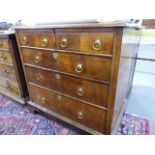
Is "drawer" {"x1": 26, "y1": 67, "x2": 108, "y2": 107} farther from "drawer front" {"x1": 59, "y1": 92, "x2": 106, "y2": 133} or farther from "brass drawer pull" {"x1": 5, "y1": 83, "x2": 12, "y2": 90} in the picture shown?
"brass drawer pull" {"x1": 5, "y1": 83, "x2": 12, "y2": 90}

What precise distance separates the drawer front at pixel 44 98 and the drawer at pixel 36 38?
1.45 feet

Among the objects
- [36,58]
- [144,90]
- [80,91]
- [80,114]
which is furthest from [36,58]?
[144,90]

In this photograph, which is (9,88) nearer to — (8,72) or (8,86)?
(8,86)

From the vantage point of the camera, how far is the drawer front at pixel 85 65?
2.85 ft

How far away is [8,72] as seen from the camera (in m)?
1.62

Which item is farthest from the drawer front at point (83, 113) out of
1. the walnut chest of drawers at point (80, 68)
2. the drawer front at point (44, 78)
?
the drawer front at point (44, 78)

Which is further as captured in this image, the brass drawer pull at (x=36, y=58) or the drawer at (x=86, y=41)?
the brass drawer pull at (x=36, y=58)

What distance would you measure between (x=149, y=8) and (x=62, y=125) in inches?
49.8

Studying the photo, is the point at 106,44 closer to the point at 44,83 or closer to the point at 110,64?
the point at 110,64

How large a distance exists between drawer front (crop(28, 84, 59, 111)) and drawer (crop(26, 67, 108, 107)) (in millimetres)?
81

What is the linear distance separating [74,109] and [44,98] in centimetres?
36

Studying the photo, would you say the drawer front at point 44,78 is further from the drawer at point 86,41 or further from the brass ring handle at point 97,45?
the brass ring handle at point 97,45
